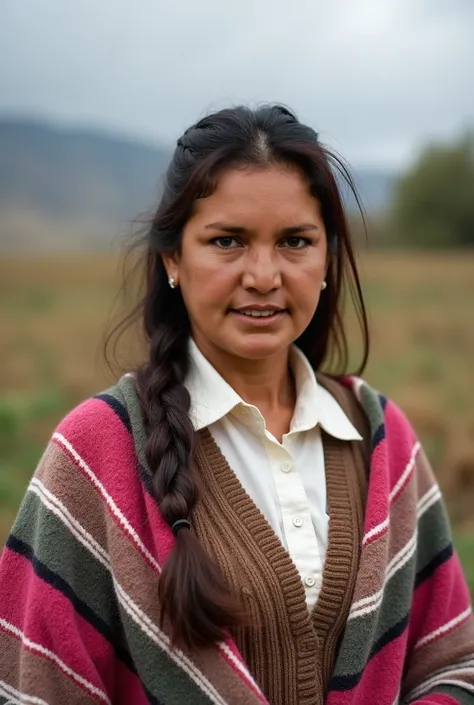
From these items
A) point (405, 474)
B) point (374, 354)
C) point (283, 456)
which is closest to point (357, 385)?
point (405, 474)

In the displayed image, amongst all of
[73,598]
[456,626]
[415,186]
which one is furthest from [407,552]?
[415,186]

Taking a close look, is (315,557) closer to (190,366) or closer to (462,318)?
(190,366)

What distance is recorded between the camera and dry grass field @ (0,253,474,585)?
17.1 feet

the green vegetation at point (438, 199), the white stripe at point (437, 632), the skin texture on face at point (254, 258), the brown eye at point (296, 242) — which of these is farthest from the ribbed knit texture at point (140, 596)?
the green vegetation at point (438, 199)

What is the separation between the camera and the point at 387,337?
9750mm

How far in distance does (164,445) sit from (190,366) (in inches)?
11.6

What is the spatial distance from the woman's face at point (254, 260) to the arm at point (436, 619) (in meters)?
0.57

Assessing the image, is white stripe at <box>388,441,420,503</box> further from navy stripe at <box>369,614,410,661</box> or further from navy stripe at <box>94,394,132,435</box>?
navy stripe at <box>94,394,132,435</box>

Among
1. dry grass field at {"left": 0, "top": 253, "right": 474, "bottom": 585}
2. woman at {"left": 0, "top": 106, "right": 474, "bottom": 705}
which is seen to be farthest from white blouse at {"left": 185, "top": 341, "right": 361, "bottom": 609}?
dry grass field at {"left": 0, "top": 253, "right": 474, "bottom": 585}

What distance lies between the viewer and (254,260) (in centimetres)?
177

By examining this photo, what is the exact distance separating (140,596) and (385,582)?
0.58 meters

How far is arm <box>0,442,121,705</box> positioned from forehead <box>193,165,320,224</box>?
603 millimetres

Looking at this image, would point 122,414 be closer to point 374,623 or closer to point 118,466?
point 118,466

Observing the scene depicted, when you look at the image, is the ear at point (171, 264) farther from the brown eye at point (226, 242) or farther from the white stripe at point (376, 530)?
the white stripe at point (376, 530)
